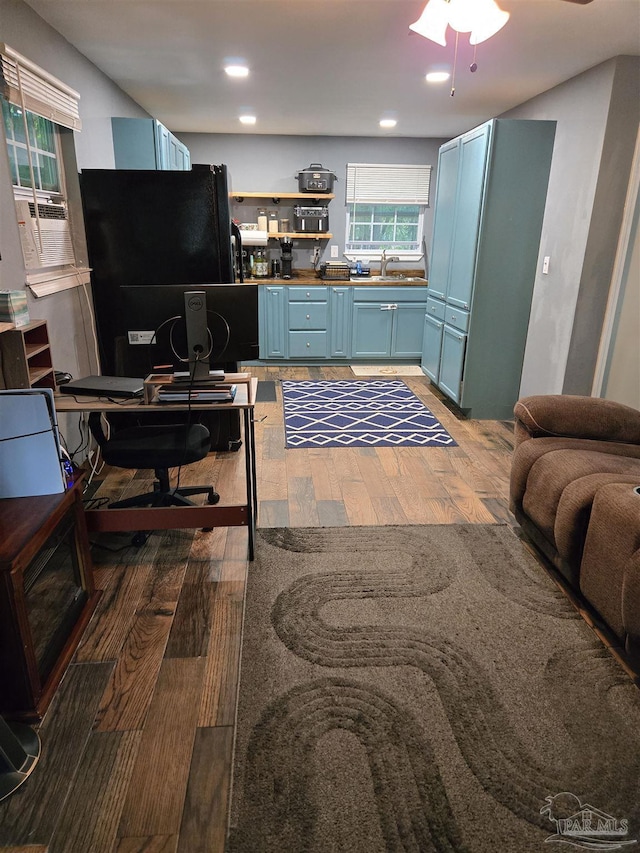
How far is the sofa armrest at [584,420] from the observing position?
8.49 feet

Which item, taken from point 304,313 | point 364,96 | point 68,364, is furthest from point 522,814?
point 304,313

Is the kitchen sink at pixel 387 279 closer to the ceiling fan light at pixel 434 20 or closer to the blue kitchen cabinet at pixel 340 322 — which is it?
the blue kitchen cabinet at pixel 340 322

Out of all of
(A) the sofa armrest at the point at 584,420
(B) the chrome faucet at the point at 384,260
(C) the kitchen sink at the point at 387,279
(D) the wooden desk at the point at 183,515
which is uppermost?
(B) the chrome faucet at the point at 384,260

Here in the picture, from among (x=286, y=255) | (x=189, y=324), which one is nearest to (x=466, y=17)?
(x=189, y=324)

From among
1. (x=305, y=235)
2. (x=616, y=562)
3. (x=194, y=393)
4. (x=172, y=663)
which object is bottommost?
(x=172, y=663)

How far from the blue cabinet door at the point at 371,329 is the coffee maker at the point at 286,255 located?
2.92 feet

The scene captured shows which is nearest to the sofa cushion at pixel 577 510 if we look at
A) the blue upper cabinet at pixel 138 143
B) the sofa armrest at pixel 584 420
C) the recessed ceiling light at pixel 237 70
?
the sofa armrest at pixel 584 420

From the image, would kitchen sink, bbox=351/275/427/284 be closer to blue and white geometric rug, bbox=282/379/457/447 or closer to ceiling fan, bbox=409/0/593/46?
blue and white geometric rug, bbox=282/379/457/447

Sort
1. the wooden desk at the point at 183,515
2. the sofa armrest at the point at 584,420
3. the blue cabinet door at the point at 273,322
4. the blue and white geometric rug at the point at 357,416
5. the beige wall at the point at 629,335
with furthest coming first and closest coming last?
the blue cabinet door at the point at 273,322, the blue and white geometric rug at the point at 357,416, the beige wall at the point at 629,335, the sofa armrest at the point at 584,420, the wooden desk at the point at 183,515

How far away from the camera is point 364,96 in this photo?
4273 millimetres

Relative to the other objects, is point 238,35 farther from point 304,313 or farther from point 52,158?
point 304,313

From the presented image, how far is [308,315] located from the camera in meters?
6.03

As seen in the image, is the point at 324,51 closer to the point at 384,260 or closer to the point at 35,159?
the point at 35,159

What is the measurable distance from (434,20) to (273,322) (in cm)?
420
